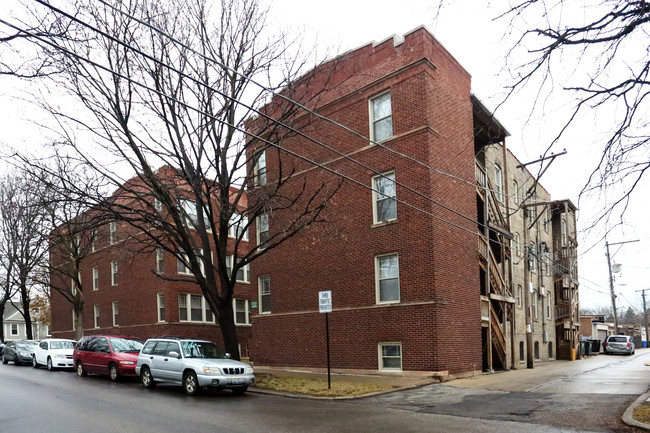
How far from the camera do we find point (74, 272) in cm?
3256

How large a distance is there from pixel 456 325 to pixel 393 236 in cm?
359

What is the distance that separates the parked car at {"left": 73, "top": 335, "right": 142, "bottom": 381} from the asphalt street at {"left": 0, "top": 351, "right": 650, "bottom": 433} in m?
2.19

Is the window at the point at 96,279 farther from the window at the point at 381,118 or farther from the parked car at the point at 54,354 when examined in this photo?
the window at the point at 381,118

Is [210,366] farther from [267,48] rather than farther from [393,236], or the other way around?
[267,48]

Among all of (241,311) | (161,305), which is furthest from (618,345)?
(161,305)

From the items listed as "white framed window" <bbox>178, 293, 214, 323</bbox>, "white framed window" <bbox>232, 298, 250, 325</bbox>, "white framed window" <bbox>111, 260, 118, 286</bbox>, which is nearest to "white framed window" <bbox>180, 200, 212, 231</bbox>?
"white framed window" <bbox>178, 293, 214, 323</bbox>

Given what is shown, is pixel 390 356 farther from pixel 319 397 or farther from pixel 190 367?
pixel 190 367

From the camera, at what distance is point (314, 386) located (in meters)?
15.7

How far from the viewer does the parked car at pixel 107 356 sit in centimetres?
1853

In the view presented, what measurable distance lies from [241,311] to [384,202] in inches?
756

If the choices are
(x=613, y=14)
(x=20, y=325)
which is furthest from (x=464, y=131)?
(x=20, y=325)

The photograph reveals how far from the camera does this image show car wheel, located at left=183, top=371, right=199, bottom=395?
14.5m

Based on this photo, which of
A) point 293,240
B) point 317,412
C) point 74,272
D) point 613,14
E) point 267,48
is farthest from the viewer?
point 74,272

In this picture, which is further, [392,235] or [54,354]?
[54,354]
